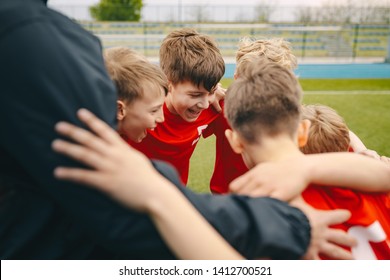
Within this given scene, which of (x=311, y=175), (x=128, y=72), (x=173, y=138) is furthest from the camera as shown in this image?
(x=173, y=138)

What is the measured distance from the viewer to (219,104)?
2.96 m

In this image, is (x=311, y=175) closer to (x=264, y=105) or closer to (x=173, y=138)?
(x=264, y=105)

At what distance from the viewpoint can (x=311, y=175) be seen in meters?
1.39

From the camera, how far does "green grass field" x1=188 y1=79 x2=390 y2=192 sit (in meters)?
4.83

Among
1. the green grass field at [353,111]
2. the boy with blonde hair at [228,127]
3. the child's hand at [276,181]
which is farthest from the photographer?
the green grass field at [353,111]

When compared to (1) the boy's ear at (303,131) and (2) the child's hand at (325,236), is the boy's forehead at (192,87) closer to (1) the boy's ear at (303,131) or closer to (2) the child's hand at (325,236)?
(1) the boy's ear at (303,131)

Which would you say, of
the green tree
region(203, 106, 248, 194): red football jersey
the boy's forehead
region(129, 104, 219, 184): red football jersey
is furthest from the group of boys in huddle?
the green tree

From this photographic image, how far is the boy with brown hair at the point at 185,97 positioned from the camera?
2795 millimetres

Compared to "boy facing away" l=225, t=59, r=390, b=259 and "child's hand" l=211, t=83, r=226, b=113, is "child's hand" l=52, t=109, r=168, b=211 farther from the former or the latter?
"child's hand" l=211, t=83, r=226, b=113

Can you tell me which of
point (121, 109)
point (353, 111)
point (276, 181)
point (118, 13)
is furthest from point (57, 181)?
point (118, 13)

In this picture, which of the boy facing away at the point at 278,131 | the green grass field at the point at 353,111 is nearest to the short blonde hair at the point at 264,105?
the boy facing away at the point at 278,131

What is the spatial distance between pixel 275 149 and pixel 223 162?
1.55 metres

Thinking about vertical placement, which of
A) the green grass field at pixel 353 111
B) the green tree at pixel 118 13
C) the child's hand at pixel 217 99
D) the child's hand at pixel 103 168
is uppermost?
the green tree at pixel 118 13
